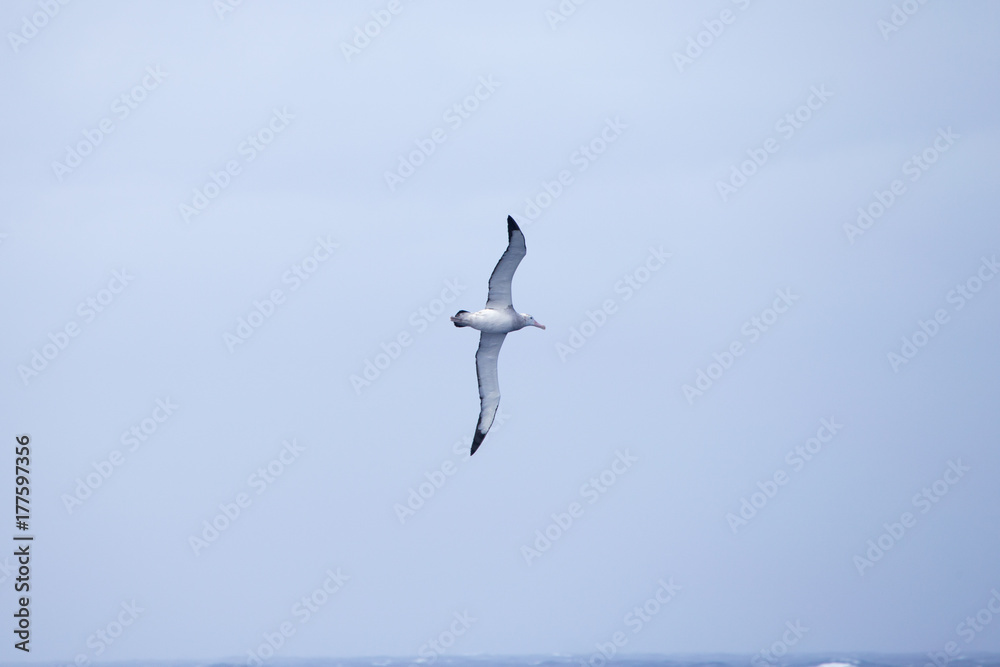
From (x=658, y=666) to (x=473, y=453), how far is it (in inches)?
5888

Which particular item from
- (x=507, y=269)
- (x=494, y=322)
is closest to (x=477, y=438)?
(x=494, y=322)

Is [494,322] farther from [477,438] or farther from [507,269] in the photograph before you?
[477,438]

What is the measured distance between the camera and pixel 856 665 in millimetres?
135375

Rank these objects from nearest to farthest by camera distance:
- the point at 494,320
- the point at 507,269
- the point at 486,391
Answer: the point at 507,269 < the point at 494,320 < the point at 486,391

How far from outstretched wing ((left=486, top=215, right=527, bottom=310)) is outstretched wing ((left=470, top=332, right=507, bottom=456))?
Answer: 8.34 feet

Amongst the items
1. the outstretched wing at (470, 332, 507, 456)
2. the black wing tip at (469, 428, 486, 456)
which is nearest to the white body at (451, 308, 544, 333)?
the outstretched wing at (470, 332, 507, 456)

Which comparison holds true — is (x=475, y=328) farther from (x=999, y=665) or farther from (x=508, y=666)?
(x=508, y=666)

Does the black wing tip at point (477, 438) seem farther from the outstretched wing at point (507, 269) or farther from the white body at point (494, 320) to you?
the outstretched wing at point (507, 269)

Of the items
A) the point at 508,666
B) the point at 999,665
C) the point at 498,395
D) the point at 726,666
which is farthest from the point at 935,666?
the point at 498,395

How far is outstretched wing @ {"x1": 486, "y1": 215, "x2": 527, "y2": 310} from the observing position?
2778cm

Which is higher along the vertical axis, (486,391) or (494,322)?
(494,322)

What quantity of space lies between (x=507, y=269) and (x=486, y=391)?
221 inches

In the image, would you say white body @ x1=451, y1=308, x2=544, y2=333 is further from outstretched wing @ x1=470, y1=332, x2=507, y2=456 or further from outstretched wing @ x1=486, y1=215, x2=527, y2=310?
outstretched wing @ x1=470, y1=332, x2=507, y2=456

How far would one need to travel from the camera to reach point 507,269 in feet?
94.9
